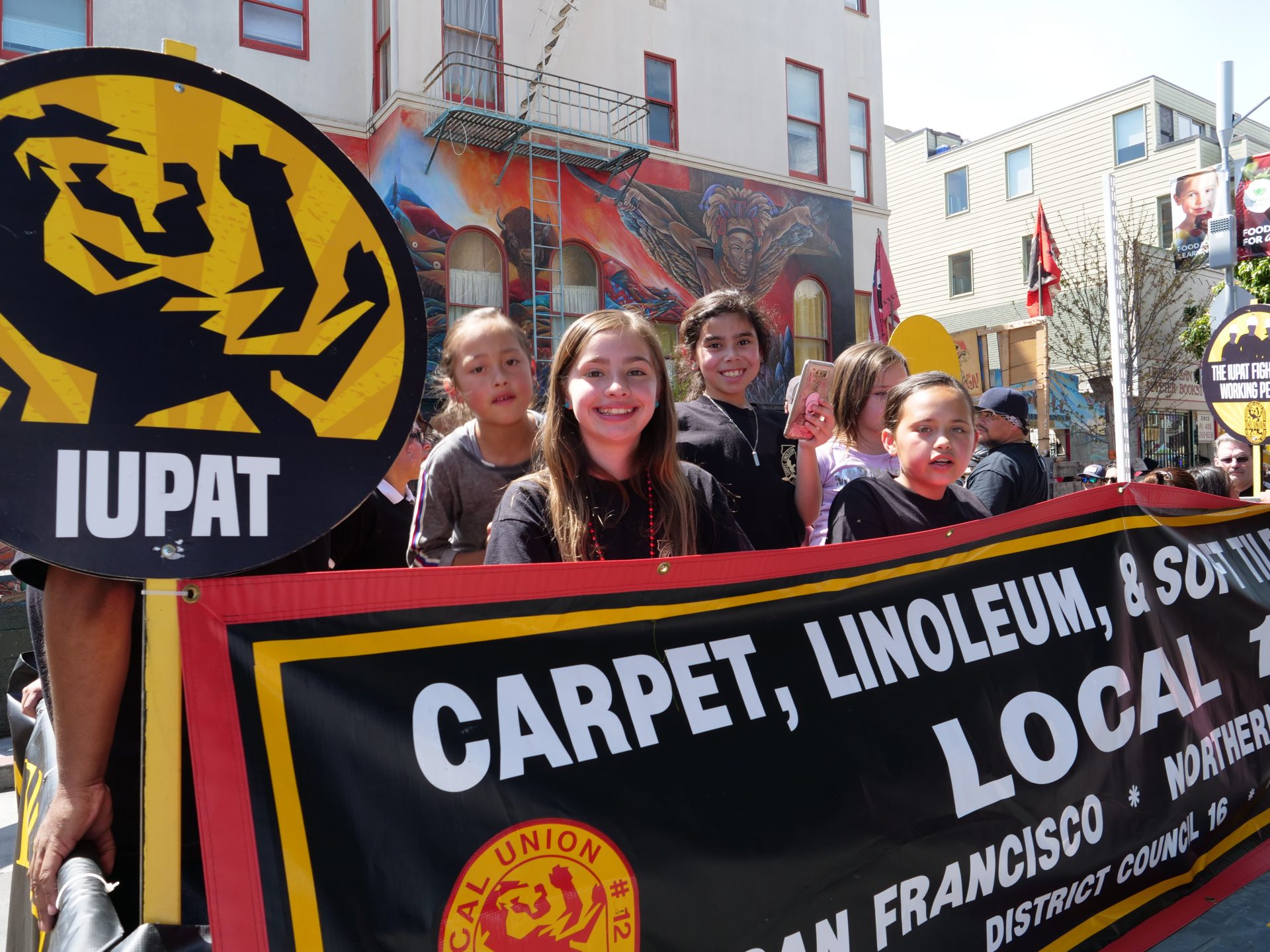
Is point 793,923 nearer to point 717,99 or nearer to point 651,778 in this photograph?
point 651,778

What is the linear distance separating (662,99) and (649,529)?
13.5m

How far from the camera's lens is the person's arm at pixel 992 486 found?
4137mm

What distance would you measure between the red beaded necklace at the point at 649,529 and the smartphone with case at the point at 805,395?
81cm

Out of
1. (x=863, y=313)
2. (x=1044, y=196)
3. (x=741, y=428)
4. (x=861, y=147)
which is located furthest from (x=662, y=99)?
(x=1044, y=196)

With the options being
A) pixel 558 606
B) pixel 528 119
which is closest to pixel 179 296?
pixel 558 606

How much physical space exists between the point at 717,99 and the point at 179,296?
1464cm

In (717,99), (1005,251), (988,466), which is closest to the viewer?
(988,466)

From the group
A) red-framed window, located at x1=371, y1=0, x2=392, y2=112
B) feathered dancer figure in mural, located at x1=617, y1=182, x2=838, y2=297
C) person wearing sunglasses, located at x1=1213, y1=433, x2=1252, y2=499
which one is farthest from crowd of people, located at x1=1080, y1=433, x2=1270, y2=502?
red-framed window, located at x1=371, y1=0, x2=392, y2=112

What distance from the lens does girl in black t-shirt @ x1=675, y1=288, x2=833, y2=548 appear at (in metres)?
3.06

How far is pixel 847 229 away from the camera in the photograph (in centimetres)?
1580

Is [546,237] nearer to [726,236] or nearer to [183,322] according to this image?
[726,236]

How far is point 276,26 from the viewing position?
11.6m

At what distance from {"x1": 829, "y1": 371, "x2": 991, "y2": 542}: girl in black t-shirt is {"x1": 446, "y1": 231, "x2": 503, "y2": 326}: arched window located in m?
9.51

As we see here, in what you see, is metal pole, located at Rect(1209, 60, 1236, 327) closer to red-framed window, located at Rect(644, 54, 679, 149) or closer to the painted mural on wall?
the painted mural on wall
